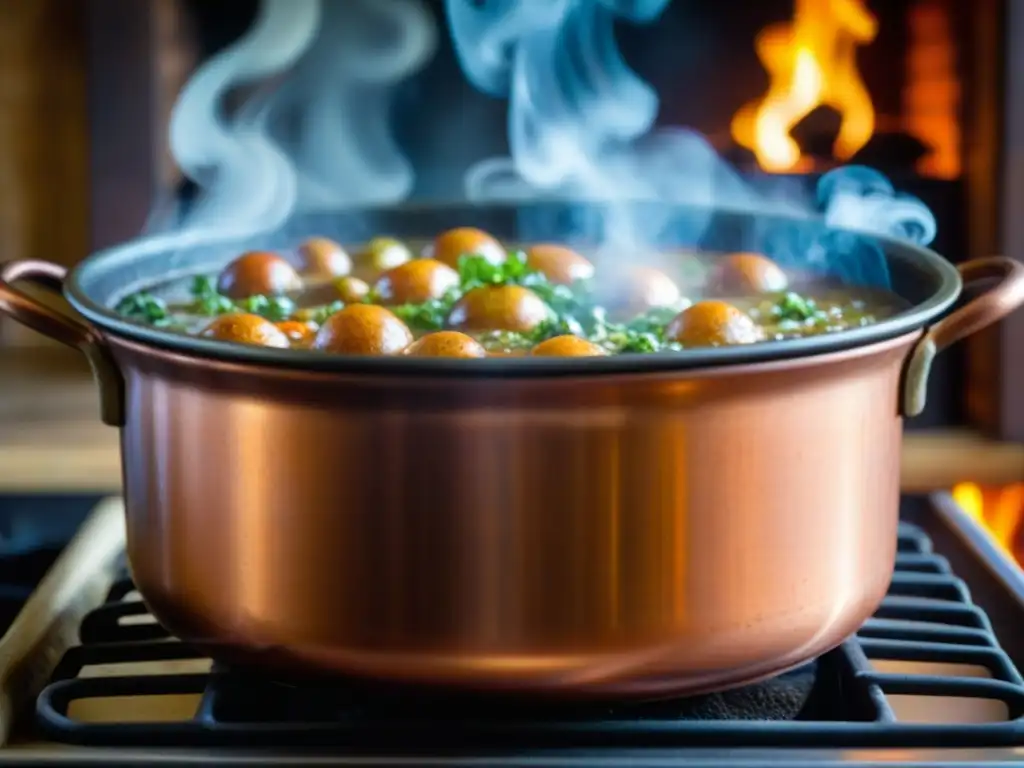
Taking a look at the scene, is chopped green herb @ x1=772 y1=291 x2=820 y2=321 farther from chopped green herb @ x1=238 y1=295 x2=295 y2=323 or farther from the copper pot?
chopped green herb @ x1=238 y1=295 x2=295 y2=323

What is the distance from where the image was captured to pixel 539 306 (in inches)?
38.6

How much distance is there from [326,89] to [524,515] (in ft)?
4.73

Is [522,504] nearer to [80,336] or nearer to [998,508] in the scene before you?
[80,336]

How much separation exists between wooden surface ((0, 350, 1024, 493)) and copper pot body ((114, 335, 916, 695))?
32.2 inches

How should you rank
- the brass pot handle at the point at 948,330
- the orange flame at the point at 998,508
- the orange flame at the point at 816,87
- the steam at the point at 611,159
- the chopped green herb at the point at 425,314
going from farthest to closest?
1. the orange flame at the point at 816,87
2. the orange flame at the point at 998,508
3. the steam at the point at 611,159
4. the chopped green herb at the point at 425,314
5. the brass pot handle at the point at 948,330

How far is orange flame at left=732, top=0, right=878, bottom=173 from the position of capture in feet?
6.16

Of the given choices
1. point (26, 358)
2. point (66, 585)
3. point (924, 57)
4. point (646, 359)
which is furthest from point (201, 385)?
point (924, 57)

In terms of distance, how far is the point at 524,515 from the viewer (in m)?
0.72

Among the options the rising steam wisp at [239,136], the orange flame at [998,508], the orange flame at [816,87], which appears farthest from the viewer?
the orange flame at [816,87]

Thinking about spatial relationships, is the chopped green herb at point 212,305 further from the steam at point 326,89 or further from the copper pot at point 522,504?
the steam at point 326,89

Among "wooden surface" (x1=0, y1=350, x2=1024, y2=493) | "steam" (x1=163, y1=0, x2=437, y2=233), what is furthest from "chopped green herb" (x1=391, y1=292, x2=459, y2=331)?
"steam" (x1=163, y1=0, x2=437, y2=233)

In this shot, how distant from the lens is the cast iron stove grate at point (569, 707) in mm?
772

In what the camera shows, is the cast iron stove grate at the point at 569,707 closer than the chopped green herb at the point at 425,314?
Yes

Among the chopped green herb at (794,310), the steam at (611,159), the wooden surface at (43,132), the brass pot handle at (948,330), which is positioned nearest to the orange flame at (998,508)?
the steam at (611,159)
